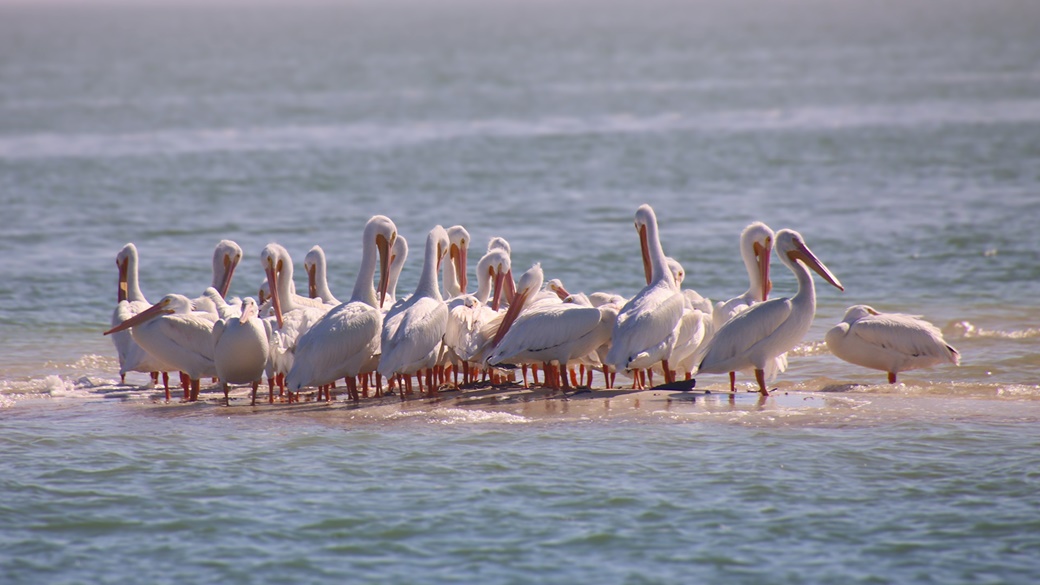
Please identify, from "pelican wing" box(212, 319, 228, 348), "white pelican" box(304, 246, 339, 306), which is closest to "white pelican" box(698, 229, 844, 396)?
"pelican wing" box(212, 319, 228, 348)

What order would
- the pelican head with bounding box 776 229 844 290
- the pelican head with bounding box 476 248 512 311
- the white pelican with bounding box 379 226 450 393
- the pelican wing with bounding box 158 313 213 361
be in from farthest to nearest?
the pelican head with bounding box 476 248 512 311
the pelican head with bounding box 776 229 844 290
the pelican wing with bounding box 158 313 213 361
the white pelican with bounding box 379 226 450 393

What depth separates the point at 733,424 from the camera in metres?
8.09

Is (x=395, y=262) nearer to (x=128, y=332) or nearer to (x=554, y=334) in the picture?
(x=128, y=332)

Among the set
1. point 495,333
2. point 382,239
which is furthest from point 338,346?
point 382,239

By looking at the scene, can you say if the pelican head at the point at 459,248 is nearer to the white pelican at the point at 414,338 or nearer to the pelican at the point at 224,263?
the white pelican at the point at 414,338

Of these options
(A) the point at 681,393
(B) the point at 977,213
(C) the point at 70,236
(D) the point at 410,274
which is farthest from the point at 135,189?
(A) the point at 681,393

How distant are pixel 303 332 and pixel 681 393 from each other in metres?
2.69

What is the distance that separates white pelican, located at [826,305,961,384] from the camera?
9344mm

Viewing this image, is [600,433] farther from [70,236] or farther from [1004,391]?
[70,236]

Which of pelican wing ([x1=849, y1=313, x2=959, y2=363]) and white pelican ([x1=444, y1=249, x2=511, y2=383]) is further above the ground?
white pelican ([x1=444, y1=249, x2=511, y2=383])

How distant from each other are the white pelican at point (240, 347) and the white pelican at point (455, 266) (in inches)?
79.7

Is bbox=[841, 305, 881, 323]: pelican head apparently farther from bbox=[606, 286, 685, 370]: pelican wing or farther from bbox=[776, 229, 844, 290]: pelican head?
bbox=[606, 286, 685, 370]: pelican wing

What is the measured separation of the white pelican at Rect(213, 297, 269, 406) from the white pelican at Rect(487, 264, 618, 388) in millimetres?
1534

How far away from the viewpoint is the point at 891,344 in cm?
938
